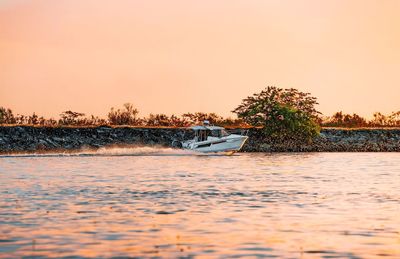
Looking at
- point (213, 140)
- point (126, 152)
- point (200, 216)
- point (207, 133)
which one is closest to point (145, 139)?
point (126, 152)

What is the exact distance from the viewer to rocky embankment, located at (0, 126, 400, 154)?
79.8 metres

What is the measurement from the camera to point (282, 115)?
85.4m

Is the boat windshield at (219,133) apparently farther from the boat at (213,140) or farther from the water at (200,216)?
the water at (200,216)

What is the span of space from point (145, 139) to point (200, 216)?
60905mm

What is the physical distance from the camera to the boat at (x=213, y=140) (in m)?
71.6

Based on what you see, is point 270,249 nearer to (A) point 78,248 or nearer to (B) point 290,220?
(A) point 78,248

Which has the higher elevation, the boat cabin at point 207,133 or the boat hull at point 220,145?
the boat cabin at point 207,133

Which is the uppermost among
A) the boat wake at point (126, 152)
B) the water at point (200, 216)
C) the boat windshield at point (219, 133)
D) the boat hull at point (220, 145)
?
the boat windshield at point (219, 133)

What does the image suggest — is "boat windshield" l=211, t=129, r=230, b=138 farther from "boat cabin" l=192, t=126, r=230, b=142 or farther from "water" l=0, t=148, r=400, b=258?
"water" l=0, t=148, r=400, b=258

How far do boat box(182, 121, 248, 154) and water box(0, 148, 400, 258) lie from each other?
30.5m

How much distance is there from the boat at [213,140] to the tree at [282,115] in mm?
13305

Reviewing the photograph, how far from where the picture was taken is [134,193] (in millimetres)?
30781

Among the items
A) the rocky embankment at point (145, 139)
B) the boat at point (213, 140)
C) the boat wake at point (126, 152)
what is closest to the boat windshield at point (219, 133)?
the boat at point (213, 140)

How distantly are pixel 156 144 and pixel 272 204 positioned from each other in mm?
57374
